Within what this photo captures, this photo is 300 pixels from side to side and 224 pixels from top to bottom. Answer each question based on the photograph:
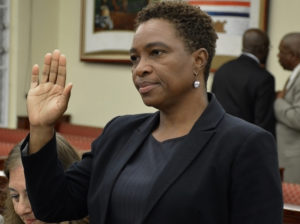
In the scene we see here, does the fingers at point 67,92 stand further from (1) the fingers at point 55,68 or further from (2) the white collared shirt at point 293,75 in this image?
(2) the white collared shirt at point 293,75

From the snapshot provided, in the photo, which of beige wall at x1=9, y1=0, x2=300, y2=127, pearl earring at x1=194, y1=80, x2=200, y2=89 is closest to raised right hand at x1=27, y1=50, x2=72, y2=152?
pearl earring at x1=194, y1=80, x2=200, y2=89

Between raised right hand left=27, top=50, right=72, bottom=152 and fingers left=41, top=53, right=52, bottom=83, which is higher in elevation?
fingers left=41, top=53, right=52, bottom=83

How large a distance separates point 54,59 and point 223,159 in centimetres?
51

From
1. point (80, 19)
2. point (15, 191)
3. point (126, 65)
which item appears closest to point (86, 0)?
point (80, 19)

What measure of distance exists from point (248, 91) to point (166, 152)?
11.1 ft

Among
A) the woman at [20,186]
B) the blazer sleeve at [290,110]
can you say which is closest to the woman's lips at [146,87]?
the woman at [20,186]

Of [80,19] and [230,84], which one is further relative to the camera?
[80,19]

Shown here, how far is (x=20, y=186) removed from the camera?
240 cm

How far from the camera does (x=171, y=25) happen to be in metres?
1.76

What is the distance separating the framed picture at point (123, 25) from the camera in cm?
664

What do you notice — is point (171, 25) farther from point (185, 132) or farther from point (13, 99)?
point (13, 99)

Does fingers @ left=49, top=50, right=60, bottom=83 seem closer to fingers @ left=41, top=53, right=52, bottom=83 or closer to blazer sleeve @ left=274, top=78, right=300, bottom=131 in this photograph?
fingers @ left=41, top=53, right=52, bottom=83

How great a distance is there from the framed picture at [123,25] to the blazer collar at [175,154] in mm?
4875

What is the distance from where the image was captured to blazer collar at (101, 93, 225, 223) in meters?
1.66
